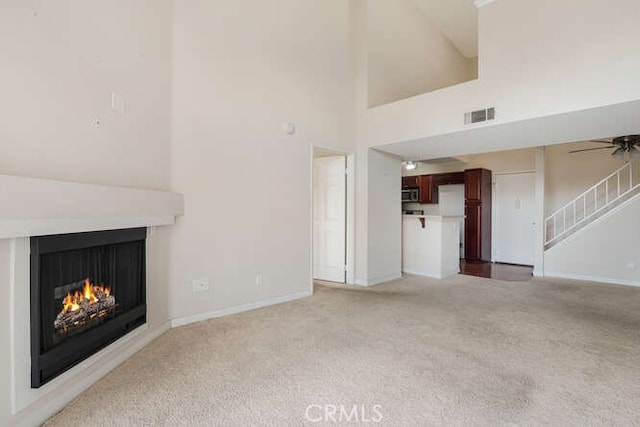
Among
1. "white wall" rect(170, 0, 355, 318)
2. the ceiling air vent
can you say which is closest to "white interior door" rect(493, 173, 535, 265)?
the ceiling air vent

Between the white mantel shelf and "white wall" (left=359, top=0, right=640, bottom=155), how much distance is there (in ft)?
10.7

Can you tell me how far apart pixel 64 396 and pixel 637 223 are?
7149 millimetres

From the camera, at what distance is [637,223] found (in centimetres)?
491

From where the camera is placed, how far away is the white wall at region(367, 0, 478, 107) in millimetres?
4852

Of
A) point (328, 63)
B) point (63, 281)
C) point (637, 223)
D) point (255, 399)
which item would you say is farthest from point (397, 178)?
point (63, 281)

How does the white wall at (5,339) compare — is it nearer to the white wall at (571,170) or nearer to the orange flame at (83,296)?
the orange flame at (83,296)

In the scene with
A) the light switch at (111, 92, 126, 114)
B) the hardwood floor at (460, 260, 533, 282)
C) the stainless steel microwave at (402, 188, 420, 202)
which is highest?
the light switch at (111, 92, 126, 114)

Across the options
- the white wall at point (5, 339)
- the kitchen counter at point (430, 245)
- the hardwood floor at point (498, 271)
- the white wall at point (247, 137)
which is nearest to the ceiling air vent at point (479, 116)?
the white wall at point (247, 137)

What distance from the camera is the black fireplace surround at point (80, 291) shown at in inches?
67.5

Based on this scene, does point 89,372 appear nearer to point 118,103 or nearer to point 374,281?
point 118,103

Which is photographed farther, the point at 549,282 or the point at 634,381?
the point at 549,282

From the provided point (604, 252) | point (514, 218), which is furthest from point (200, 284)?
point (514, 218)

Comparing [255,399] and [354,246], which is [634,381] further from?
[354,246]

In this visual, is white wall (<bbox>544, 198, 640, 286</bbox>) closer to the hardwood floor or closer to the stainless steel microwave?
the hardwood floor
